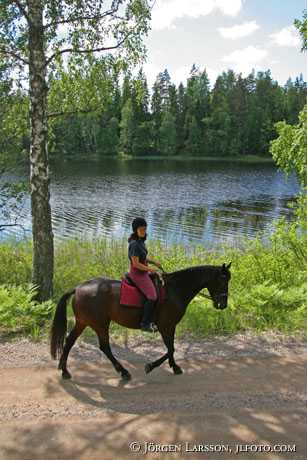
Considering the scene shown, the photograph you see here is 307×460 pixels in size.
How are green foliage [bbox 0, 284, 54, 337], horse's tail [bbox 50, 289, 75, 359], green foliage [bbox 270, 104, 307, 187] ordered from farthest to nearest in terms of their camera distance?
green foliage [bbox 270, 104, 307, 187]
green foliage [bbox 0, 284, 54, 337]
horse's tail [bbox 50, 289, 75, 359]

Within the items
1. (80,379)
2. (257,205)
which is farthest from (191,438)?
(257,205)

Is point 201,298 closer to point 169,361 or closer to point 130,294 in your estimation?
point 169,361

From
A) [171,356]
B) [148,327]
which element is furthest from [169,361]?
[148,327]

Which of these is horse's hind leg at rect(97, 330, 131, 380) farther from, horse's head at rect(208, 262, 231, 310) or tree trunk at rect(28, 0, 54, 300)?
tree trunk at rect(28, 0, 54, 300)

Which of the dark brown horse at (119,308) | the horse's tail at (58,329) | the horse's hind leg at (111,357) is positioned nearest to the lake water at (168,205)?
the horse's tail at (58,329)

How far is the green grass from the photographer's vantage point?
8.63 m

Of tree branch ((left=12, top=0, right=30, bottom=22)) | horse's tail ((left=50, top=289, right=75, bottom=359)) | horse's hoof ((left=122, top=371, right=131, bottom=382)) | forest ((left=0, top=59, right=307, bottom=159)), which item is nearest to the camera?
horse's hoof ((left=122, top=371, right=131, bottom=382))

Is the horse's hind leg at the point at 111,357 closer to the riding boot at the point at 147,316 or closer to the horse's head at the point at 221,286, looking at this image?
the riding boot at the point at 147,316

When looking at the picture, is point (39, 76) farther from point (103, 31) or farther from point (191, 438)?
point (191, 438)

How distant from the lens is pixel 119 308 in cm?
678

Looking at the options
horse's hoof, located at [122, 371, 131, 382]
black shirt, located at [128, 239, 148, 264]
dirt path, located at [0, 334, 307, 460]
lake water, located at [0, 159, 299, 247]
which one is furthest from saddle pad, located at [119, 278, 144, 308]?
lake water, located at [0, 159, 299, 247]

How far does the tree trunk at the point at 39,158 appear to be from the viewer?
9244 mm

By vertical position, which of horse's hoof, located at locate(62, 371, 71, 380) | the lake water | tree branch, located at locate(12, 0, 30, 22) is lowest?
the lake water

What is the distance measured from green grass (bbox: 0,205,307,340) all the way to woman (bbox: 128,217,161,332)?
170 cm
